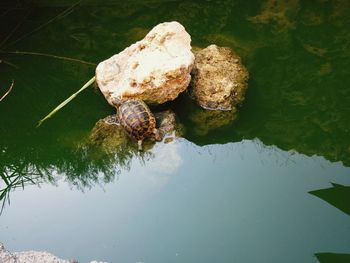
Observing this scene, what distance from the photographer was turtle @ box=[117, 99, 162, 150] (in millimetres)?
5836

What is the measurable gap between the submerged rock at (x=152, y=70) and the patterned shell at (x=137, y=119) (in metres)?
0.22

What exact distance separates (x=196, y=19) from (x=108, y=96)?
305 cm

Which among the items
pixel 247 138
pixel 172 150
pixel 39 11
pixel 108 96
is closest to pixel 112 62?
pixel 108 96

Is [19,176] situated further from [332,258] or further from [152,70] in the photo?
[332,258]

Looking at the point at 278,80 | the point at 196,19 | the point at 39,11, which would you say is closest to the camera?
the point at 278,80

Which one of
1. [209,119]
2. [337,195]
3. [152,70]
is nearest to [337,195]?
[337,195]

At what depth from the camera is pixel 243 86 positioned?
6594 mm

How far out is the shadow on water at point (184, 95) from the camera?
20.2 ft

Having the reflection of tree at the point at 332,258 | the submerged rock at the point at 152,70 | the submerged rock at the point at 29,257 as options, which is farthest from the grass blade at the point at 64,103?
the reflection of tree at the point at 332,258

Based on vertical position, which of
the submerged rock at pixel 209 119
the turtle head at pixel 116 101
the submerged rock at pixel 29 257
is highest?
the turtle head at pixel 116 101

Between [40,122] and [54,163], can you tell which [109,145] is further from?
[40,122]

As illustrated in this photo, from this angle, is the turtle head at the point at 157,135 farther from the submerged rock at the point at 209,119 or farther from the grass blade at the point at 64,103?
the grass blade at the point at 64,103

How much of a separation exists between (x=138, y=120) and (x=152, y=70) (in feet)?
2.63

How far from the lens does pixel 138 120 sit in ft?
19.0
